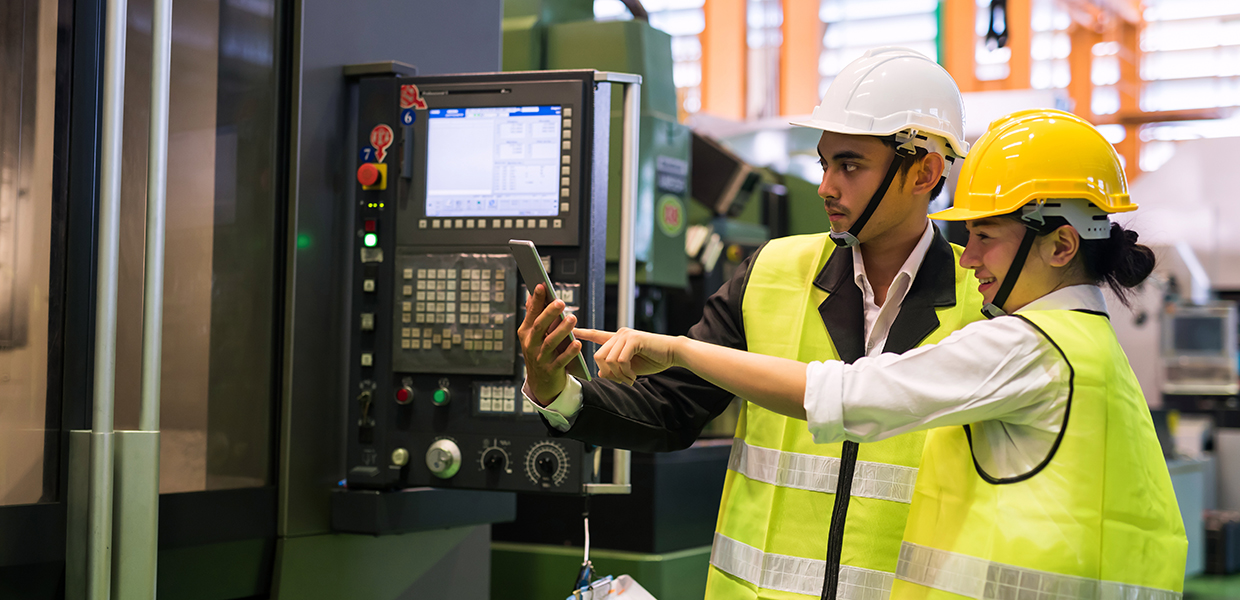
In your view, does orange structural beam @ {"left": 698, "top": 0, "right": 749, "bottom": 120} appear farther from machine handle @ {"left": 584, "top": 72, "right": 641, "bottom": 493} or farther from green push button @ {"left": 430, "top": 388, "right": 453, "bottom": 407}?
green push button @ {"left": 430, "top": 388, "right": 453, "bottom": 407}

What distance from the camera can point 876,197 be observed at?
1828mm

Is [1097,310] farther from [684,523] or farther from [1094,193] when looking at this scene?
[684,523]

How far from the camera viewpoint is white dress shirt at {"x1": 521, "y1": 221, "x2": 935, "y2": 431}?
5.89 feet

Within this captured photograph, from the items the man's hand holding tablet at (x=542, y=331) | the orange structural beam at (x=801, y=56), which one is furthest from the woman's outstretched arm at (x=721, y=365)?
the orange structural beam at (x=801, y=56)

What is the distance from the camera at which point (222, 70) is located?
7.92ft

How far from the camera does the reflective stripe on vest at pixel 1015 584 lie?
4.51 feet

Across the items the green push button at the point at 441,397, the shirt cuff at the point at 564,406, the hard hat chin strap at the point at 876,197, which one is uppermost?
the hard hat chin strap at the point at 876,197

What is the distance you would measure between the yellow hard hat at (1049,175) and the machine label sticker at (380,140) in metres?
1.50

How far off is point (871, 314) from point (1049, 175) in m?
0.45

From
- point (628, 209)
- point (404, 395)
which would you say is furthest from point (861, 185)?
point (404, 395)

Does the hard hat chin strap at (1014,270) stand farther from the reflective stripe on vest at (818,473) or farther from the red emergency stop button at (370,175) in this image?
the red emergency stop button at (370,175)

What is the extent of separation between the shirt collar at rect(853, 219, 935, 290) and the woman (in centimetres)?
26

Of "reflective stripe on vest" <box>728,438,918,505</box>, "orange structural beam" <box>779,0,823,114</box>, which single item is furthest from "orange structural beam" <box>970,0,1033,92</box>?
"reflective stripe on vest" <box>728,438,918,505</box>

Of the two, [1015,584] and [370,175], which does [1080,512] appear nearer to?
[1015,584]
